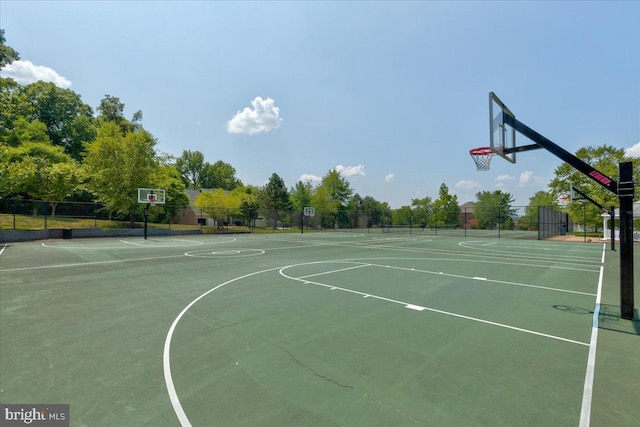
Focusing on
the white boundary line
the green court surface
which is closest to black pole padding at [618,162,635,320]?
the green court surface

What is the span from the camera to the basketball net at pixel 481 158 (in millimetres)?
12099

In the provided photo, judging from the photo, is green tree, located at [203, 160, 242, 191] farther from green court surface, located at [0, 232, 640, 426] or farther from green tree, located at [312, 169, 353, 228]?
green court surface, located at [0, 232, 640, 426]

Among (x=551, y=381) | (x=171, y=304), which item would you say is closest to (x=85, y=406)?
(x=171, y=304)

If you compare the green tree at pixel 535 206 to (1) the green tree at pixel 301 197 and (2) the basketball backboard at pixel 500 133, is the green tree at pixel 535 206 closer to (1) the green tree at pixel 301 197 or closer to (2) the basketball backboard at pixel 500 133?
(2) the basketball backboard at pixel 500 133

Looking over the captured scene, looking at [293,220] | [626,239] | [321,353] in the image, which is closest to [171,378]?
[321,353]

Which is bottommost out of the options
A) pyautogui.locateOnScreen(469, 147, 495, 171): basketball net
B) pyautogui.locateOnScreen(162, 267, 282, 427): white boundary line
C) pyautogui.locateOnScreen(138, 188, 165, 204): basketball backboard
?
pyautogui.locateOnScreen(162, 267, 282, 427): white boundary line

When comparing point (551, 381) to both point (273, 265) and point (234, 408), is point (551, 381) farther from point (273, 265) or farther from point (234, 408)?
point (273, 265)

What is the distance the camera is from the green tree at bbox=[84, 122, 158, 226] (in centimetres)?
2812

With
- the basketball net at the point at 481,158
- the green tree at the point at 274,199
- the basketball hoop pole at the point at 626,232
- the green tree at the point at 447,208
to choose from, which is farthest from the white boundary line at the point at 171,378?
the green tree at the point at 447,208

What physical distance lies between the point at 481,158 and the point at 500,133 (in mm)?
4619

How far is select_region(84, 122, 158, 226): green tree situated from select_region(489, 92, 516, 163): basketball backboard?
3115 cm

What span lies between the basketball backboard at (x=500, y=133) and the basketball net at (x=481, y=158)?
3319 millimetres

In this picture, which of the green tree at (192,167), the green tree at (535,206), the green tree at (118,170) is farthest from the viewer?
the green tree at (192,167)

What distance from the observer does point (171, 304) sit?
20.5ft
